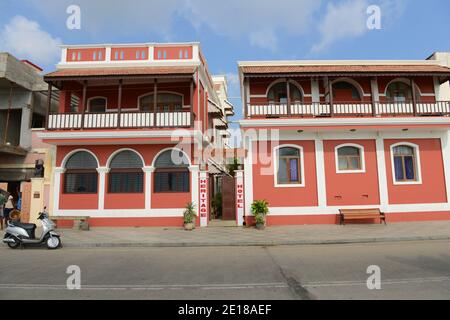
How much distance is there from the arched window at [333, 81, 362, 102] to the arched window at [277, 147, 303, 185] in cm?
401

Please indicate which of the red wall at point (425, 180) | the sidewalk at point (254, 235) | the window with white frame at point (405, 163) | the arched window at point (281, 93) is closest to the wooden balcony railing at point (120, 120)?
the arched window at point (281, 93)

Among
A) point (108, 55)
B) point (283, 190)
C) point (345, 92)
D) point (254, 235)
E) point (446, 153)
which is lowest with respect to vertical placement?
point (254, 235)

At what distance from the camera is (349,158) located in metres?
14.9

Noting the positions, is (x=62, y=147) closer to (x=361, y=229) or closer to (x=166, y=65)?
(x=166, y=65)

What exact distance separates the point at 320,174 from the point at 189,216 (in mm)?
6637

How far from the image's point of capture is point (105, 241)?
423 inches

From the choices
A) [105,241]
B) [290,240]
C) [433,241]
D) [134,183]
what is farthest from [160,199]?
[433,241]

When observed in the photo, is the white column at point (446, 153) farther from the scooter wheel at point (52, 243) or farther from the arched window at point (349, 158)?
the scooter wheel at point (52, 243)

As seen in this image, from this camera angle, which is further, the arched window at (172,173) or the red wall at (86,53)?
the red wall at (86,53)

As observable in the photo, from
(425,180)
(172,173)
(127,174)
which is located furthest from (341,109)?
(127,174)

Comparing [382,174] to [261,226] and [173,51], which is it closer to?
[261,226]

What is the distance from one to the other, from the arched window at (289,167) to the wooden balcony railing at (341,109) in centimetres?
191

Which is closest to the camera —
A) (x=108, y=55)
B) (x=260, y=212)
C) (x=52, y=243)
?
(x=52, y=243)

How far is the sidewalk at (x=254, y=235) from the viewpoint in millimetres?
10500
